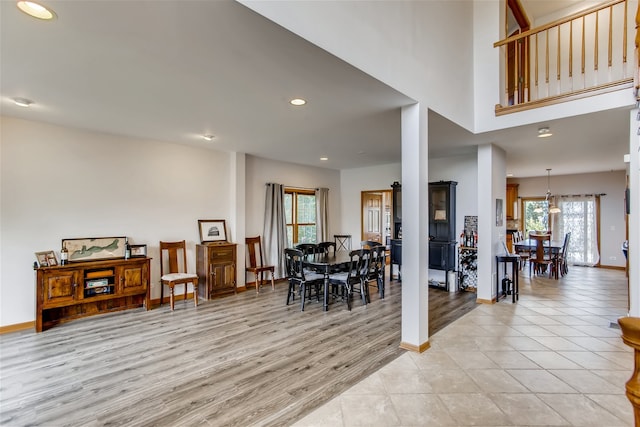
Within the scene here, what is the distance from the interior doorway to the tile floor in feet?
13.2

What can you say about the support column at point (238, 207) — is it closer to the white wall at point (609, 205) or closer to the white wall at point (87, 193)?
the white wall at point (87, 193)

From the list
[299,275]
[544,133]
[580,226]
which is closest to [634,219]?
[544,133]

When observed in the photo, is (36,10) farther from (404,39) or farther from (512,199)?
(512,199)

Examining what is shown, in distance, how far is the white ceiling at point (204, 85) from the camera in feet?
6.41

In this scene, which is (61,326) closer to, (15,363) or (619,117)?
(15,363)

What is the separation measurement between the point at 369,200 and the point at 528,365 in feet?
18.7

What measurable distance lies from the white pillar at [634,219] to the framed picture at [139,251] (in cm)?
647

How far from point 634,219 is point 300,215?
5706 mm

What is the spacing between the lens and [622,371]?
280 cm

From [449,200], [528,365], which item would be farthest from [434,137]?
[528,365]

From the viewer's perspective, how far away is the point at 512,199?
966 centimetres

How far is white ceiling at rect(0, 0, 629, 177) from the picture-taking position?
1953mm

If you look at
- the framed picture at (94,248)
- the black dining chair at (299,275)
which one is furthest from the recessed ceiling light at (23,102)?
the black dining chair at (299,275)

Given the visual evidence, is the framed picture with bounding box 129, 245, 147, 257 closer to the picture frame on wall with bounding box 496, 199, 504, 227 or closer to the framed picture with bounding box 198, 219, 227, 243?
the framed picture with bounding box 198, 219, 227, 243
